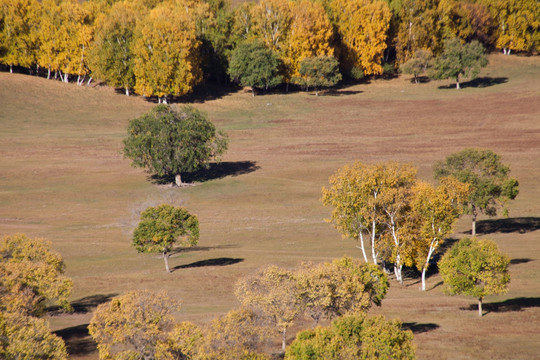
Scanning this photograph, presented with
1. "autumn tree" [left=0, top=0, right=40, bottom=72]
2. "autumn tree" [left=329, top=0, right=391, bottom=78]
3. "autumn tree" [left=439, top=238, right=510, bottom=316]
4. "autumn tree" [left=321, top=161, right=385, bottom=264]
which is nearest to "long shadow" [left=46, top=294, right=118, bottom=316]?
"autumn tree" [left=321, top=161, right=385, bottom=264]

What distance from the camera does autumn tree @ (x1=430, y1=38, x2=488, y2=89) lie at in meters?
158

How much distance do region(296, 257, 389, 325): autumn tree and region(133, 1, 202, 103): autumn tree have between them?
112462 millimetres

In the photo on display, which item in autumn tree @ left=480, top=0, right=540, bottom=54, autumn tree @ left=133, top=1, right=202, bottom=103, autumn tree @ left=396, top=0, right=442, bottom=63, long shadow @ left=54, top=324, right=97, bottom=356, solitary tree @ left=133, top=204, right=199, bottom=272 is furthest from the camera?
autumn tree @ left=480, top=0, right=540, bottom=54

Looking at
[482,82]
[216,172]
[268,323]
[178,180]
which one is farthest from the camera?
[482,82]

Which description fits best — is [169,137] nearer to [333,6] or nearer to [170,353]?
[170,353]

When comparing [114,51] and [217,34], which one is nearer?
[114,51]

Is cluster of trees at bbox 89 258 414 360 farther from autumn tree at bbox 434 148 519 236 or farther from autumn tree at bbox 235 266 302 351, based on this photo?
autumn tree at bbox 434 148 519 236

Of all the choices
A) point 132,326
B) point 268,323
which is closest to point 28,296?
point 132,326

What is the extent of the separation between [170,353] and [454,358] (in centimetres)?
1585

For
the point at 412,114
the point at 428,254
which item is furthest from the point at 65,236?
the point at 412,114

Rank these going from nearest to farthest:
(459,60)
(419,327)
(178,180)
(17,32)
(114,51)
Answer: (419,327)
(178,180)
(114,51)
(17,32)
(459,60)

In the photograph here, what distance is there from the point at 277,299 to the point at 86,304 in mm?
19149

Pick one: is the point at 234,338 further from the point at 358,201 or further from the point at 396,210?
the point at 396,210

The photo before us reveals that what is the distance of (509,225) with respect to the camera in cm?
7156
